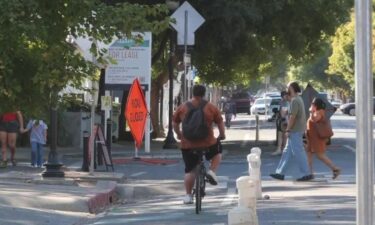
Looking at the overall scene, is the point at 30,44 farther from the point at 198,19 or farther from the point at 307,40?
the point at 307,40

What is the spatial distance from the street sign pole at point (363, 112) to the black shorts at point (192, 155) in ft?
22.7

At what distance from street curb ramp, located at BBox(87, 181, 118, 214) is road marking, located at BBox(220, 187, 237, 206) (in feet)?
6.50

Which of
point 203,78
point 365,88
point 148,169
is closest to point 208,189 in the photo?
point 148,169

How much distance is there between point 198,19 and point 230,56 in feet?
19.6

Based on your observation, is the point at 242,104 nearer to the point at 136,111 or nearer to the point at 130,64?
the point at 130,64

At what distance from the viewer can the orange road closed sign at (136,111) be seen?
19.7 metres

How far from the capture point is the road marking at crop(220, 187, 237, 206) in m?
12.0

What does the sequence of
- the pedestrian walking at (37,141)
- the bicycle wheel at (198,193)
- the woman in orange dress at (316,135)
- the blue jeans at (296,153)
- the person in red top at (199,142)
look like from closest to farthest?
the bicycle wheel at (198,193) < the person in red top at (199,142) < the blue jeans at (296,153) < the woman in orange dress at (316,135) < the pedestrian walking at (37,141)

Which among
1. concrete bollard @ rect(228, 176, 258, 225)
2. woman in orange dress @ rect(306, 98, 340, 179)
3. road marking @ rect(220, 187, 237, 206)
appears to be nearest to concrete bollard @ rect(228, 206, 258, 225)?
concrete bollard @ rect(228, 176, 258, 225)

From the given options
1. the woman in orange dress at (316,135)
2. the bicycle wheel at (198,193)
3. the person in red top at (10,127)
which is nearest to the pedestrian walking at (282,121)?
the woman in orange dress at (316,135)

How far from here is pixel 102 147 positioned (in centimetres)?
1716

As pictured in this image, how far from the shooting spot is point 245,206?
7309 mm

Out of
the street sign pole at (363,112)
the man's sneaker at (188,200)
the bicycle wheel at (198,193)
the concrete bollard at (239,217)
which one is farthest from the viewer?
the man's sneaker at (188,200)

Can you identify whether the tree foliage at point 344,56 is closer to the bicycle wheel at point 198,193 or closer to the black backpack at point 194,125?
the black backpack at point 194,125
